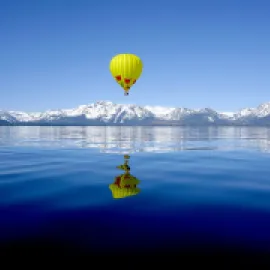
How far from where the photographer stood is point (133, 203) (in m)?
13.8

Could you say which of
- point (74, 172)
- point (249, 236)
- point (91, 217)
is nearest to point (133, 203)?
point (91, 217)

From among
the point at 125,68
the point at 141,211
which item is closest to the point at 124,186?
the point at 141,211

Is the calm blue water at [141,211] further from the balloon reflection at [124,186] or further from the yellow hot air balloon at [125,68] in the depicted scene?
the yellow hot air balloon at [125,68]

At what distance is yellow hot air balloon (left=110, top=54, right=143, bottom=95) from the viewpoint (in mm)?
46062

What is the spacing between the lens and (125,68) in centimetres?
4606

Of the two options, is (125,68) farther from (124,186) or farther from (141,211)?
(141,211)

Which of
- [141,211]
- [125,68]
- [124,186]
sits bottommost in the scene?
[124,186]

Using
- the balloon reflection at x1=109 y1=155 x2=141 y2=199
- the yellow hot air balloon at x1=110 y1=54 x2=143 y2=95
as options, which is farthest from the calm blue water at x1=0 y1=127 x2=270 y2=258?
the yellow hot air balloon at x1=110 y1=54 x2=143 y2=95

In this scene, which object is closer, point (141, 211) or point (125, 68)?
point (141, 211)

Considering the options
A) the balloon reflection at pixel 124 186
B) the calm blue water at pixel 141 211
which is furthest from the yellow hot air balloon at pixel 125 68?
the calm blue water at pixel 141 211

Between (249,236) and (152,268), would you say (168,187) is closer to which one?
(249,236)

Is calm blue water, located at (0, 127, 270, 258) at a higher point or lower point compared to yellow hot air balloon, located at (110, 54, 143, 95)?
lower

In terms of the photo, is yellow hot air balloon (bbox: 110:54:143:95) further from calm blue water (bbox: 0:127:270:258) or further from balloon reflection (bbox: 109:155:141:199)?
calm blue water (bbox: 0:127:270:258)

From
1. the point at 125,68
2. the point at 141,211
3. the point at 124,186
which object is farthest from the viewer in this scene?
the point at 125,68
